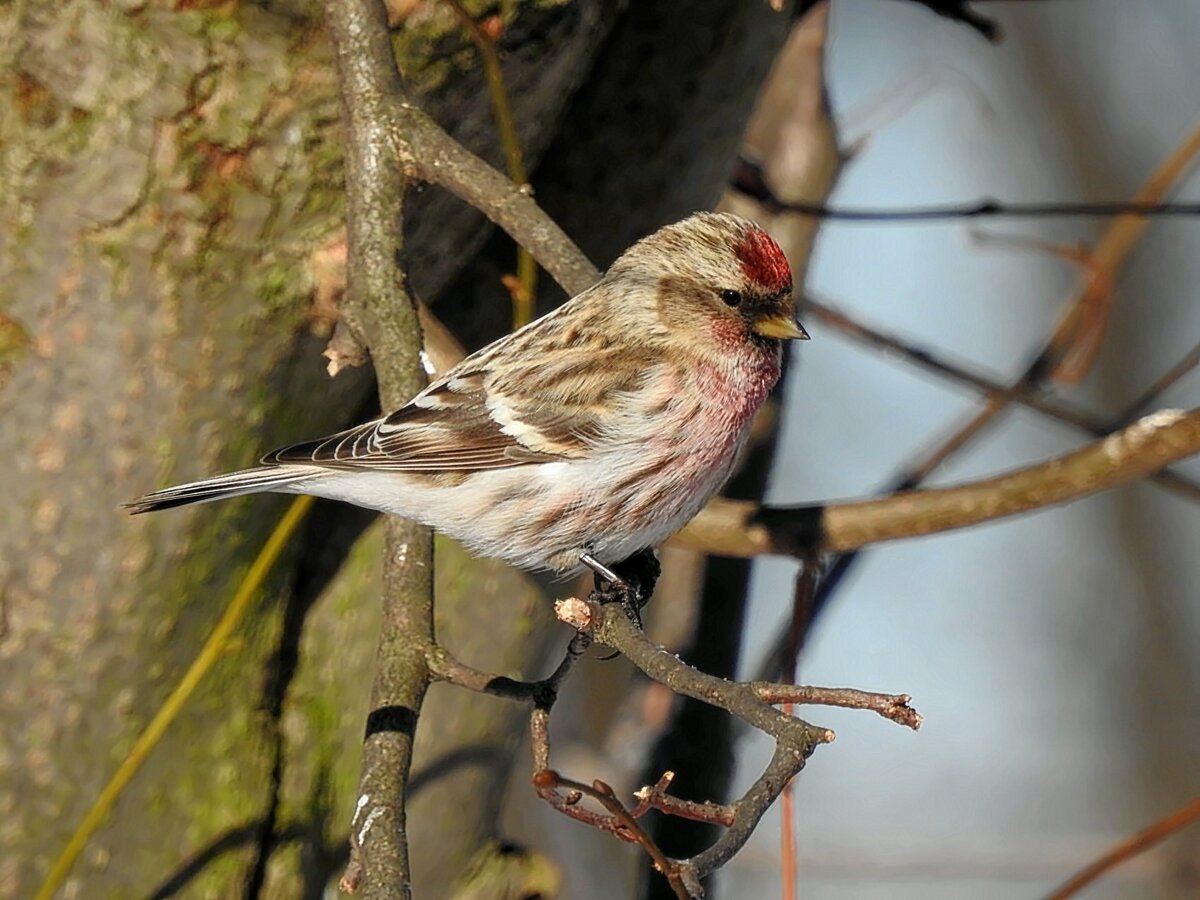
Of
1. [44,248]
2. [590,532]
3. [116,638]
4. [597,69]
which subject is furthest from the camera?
[597,69]

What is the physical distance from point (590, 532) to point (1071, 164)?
6.34 meters

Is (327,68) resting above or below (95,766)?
above

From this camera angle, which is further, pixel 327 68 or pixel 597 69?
pixel 597 69

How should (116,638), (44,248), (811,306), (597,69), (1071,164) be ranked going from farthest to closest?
(1071,164) → (811,306) → (597,69) → (116,638) → (44,248)

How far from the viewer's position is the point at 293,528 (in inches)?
96.1

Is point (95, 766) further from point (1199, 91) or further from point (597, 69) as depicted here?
point (1199, 91)

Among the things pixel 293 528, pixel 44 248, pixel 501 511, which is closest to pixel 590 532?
pixel 501 511

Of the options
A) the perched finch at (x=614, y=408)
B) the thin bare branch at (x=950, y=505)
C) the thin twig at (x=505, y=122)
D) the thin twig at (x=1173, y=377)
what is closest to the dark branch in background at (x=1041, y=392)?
the thin twig at (x=1173, y=377)

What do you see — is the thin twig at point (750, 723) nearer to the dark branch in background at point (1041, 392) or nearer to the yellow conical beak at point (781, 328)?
the yellow conical beak at point (781, 328)

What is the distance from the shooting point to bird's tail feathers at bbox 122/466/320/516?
2043 mm

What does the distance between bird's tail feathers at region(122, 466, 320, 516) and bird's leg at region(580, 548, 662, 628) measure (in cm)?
48

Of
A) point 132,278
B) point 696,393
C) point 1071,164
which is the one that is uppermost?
point 132,278

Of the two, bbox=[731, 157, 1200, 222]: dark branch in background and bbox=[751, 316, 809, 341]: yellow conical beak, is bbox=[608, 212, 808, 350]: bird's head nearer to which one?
bbox=[751, 316, 809, 341]: yellow conical beak

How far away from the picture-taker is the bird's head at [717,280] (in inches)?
95.7
